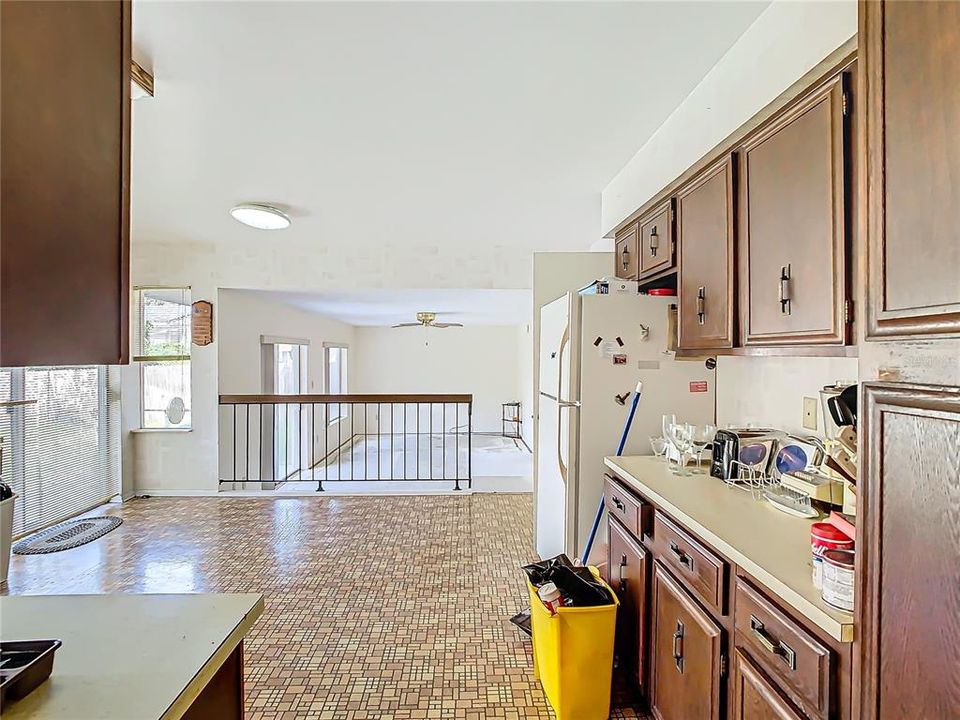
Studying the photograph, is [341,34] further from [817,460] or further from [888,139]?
[817,460]

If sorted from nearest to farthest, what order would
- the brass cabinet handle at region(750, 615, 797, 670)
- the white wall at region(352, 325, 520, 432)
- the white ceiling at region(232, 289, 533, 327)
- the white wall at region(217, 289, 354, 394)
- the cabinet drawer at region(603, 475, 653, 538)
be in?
the brass cabinet handle at region(750, 615, 797, 670)
the cabinet drawer at region(603, 475, 653, 538)
the white wall at region(217, 289, 354, 394)
the white ceiling at region(232, 289, 533, 327)
the white wall at region(352, 325, 520, 432)

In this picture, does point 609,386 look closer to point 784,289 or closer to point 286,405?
point 784,289

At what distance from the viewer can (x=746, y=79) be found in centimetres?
177

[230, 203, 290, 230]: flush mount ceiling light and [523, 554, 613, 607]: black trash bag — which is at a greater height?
[230, 203, 290, 230]: flush mount ceiling light

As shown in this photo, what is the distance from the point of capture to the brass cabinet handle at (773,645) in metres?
1.15

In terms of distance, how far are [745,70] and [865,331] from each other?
4.21ft

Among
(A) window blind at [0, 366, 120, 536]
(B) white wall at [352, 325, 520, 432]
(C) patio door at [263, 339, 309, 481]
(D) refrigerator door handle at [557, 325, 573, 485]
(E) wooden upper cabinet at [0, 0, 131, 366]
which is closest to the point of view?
(E) wooden upper cabinet at [0, 0, 131, 366]

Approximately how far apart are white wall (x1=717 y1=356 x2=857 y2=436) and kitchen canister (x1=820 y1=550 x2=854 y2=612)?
3.23 ft

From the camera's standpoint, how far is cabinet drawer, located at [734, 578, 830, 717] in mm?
1063

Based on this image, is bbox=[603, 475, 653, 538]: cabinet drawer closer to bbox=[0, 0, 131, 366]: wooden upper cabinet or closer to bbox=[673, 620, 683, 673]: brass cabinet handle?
bbox=[673, 620, 683, 673]: brass cabinet handle

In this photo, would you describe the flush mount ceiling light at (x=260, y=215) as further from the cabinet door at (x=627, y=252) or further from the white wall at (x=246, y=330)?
the cabinet door at (x=627, y=252)

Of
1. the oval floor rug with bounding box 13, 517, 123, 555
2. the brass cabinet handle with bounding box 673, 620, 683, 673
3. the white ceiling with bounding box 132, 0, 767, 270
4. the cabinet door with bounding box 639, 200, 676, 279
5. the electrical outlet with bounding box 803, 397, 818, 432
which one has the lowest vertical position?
the oval floor rug with bounding box 13, 517, 123, 555

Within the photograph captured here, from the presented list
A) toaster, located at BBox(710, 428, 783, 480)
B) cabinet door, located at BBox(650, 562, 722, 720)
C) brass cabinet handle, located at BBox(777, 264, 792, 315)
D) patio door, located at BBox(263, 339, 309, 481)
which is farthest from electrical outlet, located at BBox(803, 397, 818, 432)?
patio door, located at BBox(263, 339, 309, 481)

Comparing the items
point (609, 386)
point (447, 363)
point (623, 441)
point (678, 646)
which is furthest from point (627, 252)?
point (447, 363)
